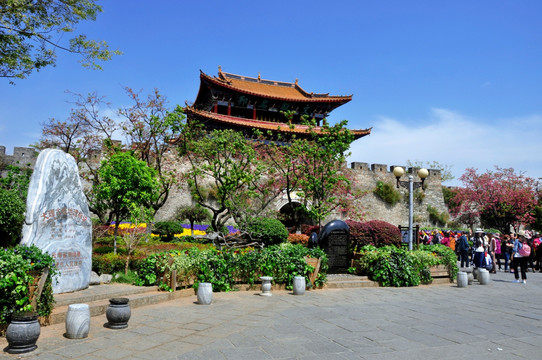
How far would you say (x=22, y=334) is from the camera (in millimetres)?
4223

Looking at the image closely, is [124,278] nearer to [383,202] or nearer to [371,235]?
[371,235]

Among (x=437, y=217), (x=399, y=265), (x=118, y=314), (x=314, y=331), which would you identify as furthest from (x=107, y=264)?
(x=437, y=217)

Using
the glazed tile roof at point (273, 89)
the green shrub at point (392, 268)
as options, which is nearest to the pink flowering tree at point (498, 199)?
the glazed tile roof at point (273, 89)

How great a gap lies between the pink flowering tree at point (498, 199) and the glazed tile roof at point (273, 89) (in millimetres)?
12122

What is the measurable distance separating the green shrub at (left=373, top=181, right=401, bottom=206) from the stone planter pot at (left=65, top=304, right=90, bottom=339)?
25925 mm

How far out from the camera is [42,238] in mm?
6609

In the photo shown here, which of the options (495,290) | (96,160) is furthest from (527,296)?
(96,160)

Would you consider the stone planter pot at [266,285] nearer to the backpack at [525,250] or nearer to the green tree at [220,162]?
the green tree at [220,162]

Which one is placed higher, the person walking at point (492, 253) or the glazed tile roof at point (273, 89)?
the glazed tile roof at point (273, 89)

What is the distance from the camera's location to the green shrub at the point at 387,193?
94.8ft

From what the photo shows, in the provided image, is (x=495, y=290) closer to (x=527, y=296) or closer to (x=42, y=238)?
(x=527, y=296)

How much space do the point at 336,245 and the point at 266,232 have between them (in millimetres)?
3342

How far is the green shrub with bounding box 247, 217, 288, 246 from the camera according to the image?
14047 millimetres

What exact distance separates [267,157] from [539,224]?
2089 cm
